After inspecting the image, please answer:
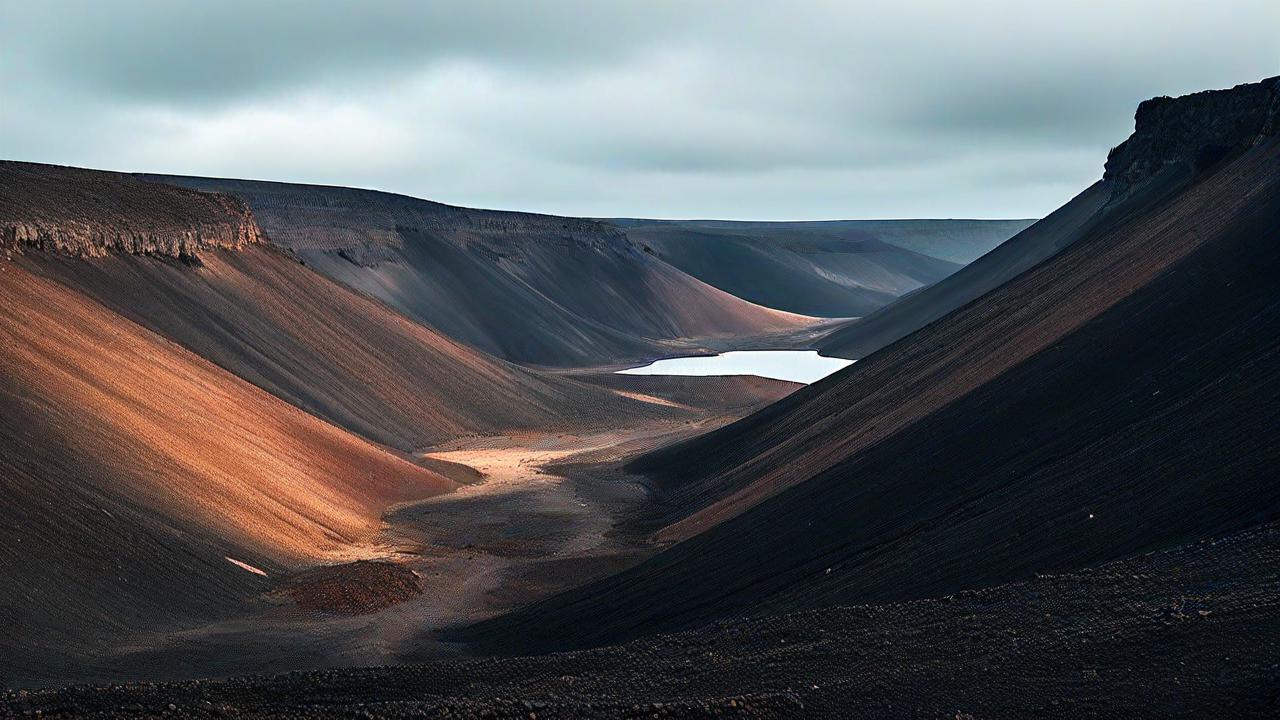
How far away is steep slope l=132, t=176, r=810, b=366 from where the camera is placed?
78.4m

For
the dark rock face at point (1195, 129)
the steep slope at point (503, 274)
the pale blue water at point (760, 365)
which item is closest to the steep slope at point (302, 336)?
the steep slope at point (503, 274)

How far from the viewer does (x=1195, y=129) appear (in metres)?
61.3

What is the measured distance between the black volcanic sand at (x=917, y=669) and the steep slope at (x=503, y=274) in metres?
60.2

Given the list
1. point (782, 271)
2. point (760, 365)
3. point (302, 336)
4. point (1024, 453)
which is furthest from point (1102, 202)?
point (782, 271)

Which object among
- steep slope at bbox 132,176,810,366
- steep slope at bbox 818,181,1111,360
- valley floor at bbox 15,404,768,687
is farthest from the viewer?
steep slope at bbox 818,181,1111,360

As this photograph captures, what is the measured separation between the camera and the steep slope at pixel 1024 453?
1688 cm

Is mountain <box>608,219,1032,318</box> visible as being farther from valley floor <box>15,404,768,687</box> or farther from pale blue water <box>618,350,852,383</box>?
valley floor <box>15,404,768,687</box>

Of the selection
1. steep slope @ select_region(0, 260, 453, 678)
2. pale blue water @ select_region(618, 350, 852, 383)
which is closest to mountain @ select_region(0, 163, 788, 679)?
steep slope @ select_region(0, 260, 453, 678)

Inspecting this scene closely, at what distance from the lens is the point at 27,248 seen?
39344mm

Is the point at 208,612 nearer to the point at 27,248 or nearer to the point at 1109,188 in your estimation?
the point at 27,248

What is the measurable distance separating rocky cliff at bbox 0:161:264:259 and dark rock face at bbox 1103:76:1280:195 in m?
35.0

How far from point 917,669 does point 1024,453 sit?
32.7 feet

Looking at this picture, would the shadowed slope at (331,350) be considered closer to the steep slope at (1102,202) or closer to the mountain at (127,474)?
the mountain at (127,474)

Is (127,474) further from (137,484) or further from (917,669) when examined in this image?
(917,669)
